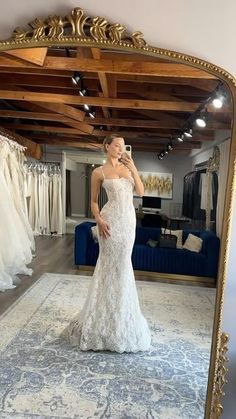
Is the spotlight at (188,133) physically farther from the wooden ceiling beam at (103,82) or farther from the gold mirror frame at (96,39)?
the wooden ceiling beam at (103,82)

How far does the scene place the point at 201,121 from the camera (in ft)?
3.62

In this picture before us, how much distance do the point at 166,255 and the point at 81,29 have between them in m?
0.97

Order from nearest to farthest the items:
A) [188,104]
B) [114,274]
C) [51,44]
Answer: [51,44] → [188,104] → [114,274]

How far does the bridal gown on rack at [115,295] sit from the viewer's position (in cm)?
129

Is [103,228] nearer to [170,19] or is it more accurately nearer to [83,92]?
[83,92]

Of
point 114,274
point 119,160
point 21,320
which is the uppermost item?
point 119,160

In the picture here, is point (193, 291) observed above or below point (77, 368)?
above

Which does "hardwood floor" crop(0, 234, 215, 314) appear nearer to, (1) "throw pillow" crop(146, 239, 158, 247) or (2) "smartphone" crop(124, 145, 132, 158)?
(1) "throw pillow" crop(146, 239, 158, 247)

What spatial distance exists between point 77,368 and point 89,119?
1173 mm

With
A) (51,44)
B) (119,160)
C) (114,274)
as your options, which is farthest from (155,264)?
(51,44)

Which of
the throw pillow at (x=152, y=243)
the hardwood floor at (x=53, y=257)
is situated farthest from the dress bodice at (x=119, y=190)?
the hardwood floor at (x=53, y=257)

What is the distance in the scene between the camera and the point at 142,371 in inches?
54.3

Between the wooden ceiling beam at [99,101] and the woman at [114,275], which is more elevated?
the wooden ceiling beam at [99,101]

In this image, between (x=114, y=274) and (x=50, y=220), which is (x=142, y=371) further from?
(x=50, y=220)
